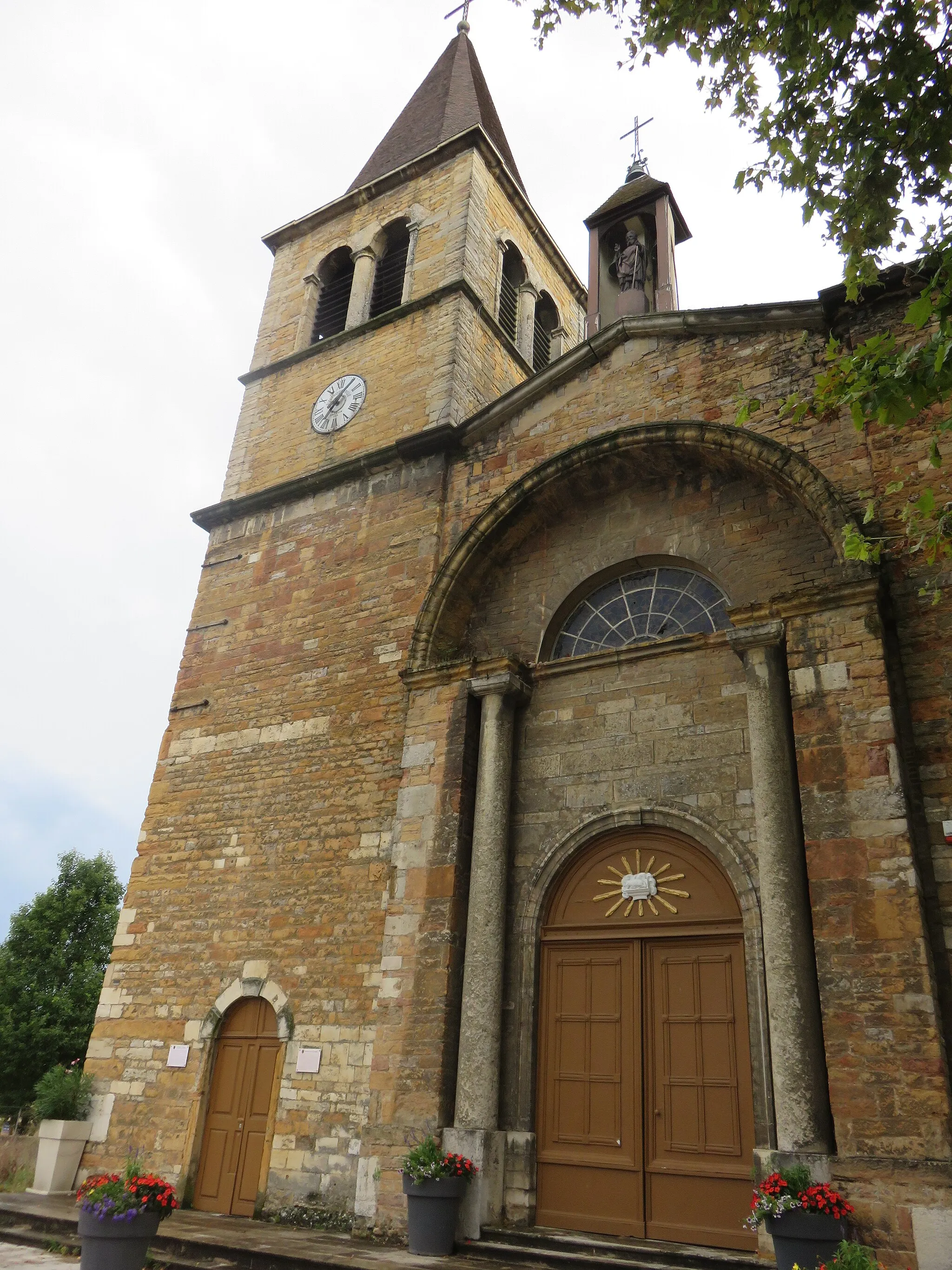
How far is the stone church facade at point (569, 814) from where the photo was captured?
6.39 metres

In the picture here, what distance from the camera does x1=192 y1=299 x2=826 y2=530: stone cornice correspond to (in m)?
8.95

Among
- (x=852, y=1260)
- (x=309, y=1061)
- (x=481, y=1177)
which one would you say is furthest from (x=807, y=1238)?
(x=309, y=1061)

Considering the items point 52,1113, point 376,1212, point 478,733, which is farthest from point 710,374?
point 52,1113

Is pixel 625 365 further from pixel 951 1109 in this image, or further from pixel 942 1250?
pixel 942 1250

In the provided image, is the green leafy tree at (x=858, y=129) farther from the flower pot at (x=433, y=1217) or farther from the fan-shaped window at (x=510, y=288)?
the fan-shaped window at (x=510, y=288)

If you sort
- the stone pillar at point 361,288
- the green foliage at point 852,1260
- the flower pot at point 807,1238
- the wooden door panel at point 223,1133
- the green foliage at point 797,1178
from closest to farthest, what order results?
1. the green foliage at point 852,1260
2. the flower pot at point 807,1238
3. the green foliage at point 797,1178
4. the wooden door panel at point 223,1133
5. the stone pillar at point 361,288

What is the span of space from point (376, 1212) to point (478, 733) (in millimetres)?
3871

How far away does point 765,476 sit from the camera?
825 centimetres

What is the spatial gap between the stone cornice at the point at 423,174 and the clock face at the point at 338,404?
404 centimetres

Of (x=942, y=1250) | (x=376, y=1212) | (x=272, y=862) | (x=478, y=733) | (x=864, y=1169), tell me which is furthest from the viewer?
(x=272, y=862)

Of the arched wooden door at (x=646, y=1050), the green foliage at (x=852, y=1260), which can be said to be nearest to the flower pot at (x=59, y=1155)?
the arched wooden door at (x=646, y=1050)

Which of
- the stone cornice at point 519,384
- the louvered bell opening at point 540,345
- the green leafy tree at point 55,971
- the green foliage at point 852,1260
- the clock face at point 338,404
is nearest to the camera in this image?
the green foliage at point 852,1260

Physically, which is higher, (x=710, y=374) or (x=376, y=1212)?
(x=710, y=374)

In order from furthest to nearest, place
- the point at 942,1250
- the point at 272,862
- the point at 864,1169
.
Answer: the point at 272,862 < the point at 864,1169 < the point at 942,1250
